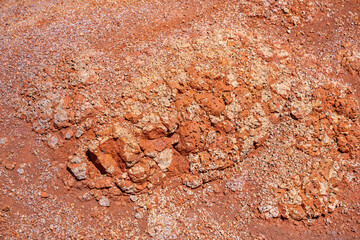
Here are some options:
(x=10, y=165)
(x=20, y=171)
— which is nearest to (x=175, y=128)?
(x=20, y=171)

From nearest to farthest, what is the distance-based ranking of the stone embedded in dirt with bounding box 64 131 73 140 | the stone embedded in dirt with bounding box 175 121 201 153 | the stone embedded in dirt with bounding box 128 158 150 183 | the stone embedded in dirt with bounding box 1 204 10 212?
the stone embedded in dirt with bounding box 1 204 10 212 < the stone embedded in dirt with bounding box 128 158 150 183 < the stone embedded in dirt with bounding box 64 131 73 140 < the stone embedded in dirt with bounding box 175 121 201 153

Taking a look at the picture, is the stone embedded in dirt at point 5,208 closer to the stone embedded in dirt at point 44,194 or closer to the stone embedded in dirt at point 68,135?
the stone embedded in dirt at point 44,194

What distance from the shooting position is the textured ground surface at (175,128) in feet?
18.9

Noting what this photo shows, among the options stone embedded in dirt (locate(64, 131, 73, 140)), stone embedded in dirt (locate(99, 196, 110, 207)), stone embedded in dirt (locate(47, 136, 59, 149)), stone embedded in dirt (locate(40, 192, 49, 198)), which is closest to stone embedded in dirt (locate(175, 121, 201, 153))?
stone embedded in dirt (locate(99, 196, 110, 207))

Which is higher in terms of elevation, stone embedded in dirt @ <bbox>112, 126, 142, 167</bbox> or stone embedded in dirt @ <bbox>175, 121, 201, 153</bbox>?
stone embedded in dirt @ <bbox>112, 126, 142, 167</bbox>

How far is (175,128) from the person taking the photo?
234 inches

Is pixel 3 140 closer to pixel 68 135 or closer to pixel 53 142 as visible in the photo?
Answer: pixel 53 142

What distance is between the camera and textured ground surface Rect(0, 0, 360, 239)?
18.9ft

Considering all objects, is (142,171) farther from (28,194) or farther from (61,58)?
(61,58)

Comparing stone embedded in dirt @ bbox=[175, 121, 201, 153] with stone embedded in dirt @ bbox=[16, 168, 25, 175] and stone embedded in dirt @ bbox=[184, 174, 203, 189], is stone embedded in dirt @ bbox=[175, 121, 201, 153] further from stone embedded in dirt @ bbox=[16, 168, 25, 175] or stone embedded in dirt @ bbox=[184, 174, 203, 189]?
stone embedded in dirt @ bbox=[16, 168, 25, 175]

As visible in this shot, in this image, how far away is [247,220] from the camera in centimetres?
605

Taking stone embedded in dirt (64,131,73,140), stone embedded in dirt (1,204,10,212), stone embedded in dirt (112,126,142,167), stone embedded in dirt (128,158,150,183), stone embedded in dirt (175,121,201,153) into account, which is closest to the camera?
stone embedded in dirt (1,204,10,212)

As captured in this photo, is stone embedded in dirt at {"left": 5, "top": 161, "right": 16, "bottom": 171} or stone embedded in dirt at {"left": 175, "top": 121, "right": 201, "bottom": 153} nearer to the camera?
stone embedded in dirt at {"left": 5, "top": 161, "right": 16, "bottom": 171}

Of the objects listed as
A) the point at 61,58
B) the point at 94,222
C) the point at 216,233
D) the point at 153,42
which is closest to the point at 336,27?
the point at 153,42
